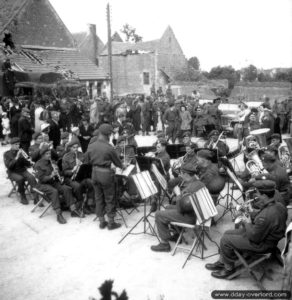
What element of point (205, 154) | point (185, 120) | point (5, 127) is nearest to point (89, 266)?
point (205, 154)

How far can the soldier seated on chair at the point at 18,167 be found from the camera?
823 cm

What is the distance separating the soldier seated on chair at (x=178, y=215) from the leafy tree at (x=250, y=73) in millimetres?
36049

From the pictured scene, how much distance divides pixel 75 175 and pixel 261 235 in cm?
425

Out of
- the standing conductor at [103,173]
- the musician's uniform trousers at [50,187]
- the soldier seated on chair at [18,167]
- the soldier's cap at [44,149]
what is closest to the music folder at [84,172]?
the musician's uniform trousers at [50,187]

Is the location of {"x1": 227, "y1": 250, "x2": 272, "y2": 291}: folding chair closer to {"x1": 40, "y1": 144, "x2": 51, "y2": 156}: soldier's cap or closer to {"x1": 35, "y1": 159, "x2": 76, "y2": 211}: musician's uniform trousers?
{"x1": 35, "y1": 159, "x2": 76, "y2": 211}: musician's uniform trousers

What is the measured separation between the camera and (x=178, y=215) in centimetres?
584

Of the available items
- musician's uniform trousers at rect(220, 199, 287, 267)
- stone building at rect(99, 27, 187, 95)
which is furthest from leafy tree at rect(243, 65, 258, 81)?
musician's uniform trousers at rect(220, 199, 287, 267)

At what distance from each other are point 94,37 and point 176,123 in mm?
32644

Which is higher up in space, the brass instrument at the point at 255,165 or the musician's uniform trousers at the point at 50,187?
the brass instrument at the point at 255,165

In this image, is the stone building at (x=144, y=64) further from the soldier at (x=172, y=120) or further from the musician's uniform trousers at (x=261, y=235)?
the musician's uniform trousers at (x=261, y=235)

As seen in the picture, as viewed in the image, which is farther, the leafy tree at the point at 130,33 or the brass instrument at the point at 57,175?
the leafy tree at the point at 130,33

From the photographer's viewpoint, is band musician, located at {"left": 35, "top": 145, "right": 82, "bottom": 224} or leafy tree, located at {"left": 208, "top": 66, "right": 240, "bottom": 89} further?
leafy tree, located at {"left": 208, "top": 66, "right": 240, "bottom": 89}

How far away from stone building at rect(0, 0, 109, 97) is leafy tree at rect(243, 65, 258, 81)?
17908 mm

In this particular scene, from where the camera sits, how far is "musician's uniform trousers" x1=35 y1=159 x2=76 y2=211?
24.3ft
